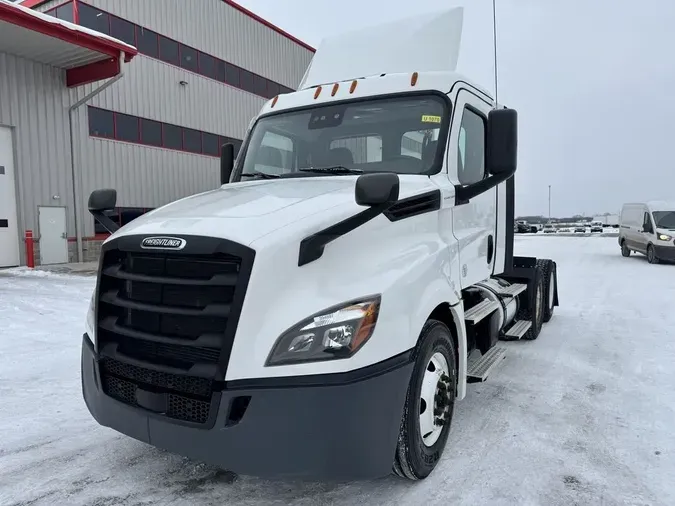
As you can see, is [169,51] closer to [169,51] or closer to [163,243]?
[169,51]

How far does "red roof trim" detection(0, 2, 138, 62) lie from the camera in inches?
464

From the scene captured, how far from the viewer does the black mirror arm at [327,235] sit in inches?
99.3

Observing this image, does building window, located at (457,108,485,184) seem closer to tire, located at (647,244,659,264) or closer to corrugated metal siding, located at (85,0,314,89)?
tire, located at (647,244,659,264)

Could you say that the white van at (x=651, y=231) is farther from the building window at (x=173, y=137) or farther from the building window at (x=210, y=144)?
the building window at (x=173, y=137)

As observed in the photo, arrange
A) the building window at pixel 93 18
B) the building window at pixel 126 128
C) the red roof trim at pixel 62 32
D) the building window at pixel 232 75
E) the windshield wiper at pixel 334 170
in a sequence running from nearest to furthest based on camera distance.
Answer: the windshield wiper at pixel 334 170, the red roof trim at pixel 62 32, the building window at pixel 93 18, the building window at pixel 126 128, the building window at pixel 232 75

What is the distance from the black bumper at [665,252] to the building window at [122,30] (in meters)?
18.5

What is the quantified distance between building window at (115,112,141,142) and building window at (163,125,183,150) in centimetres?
125

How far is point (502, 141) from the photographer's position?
3594 mm

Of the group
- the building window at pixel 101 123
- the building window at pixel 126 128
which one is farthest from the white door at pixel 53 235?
the building window at pixel 126 128

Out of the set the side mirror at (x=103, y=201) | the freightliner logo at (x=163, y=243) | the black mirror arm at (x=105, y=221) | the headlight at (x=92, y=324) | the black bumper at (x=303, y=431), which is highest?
the side mirror at (x=103, y=201)

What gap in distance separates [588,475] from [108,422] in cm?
281

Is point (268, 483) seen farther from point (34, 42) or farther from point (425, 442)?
point (34, 42)

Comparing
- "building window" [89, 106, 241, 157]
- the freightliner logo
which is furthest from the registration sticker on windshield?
"building window" [89, 106, 241, 157]

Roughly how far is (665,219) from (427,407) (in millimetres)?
17104
